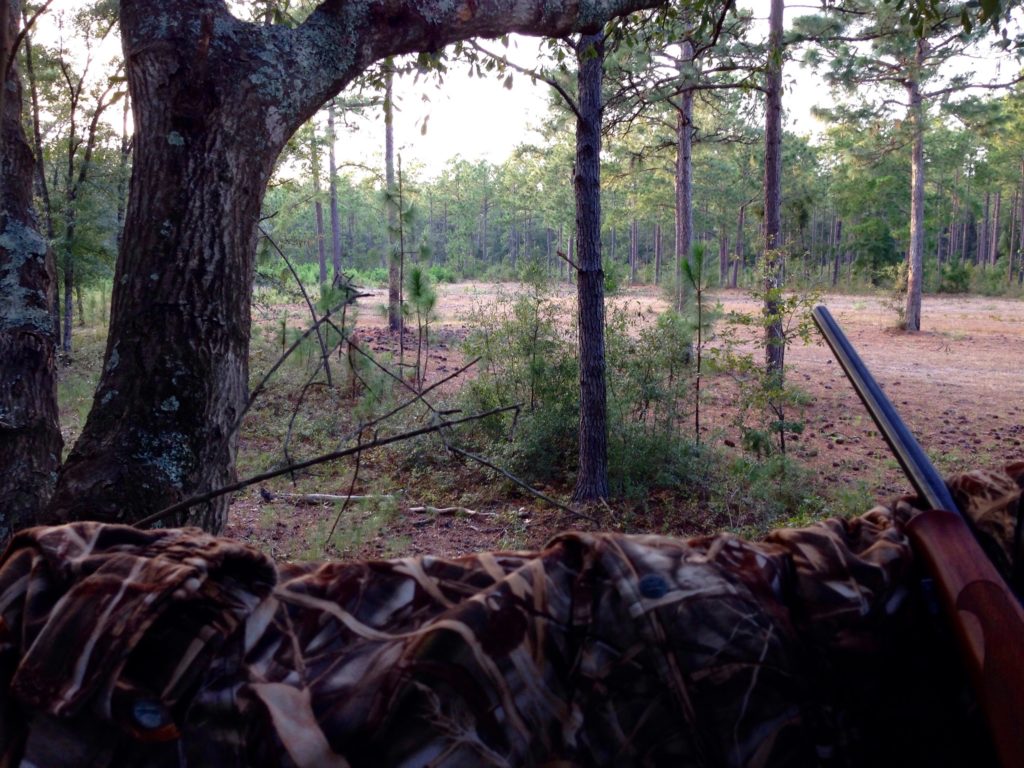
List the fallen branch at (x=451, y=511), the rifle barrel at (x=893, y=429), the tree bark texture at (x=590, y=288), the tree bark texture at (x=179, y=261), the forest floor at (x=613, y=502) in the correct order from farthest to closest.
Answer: the fallen branch at (x=451, y=511), the forest floor at (x=613, y=502), the tree bark texture at (x=590, y=288), the tree bark texture at (x=179, y=261), the rifle barrel at (x=893, y=429)

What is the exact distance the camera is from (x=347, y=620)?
103cm

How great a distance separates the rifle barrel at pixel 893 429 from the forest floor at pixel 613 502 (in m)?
2.03

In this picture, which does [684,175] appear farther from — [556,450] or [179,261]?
[179,261]

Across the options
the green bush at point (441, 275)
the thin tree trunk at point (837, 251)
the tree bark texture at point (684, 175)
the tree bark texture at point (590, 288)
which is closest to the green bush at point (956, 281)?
the thin tree trunk at point (837, 251)

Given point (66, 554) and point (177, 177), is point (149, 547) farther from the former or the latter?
point (177, 177)

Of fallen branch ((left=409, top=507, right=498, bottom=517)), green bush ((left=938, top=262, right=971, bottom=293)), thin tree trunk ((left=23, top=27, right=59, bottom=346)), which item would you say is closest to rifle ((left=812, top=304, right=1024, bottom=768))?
thin tree trunk ((left=23, top=27, right=59, bottom=346))

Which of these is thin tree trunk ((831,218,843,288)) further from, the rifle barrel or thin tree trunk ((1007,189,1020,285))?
the rifle barrel

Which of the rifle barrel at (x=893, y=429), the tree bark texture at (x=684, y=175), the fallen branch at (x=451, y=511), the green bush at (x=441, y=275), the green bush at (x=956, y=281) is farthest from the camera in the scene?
the green bush at (x=956, y=281)

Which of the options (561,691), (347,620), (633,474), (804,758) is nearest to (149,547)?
(347,620)

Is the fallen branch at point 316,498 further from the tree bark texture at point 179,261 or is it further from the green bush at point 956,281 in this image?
the green bush at point 956,281

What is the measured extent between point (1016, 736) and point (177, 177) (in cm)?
178

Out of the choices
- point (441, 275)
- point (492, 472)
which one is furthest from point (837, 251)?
point (492, 472)

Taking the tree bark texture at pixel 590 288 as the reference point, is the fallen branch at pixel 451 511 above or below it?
below

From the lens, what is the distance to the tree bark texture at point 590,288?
210 inches
